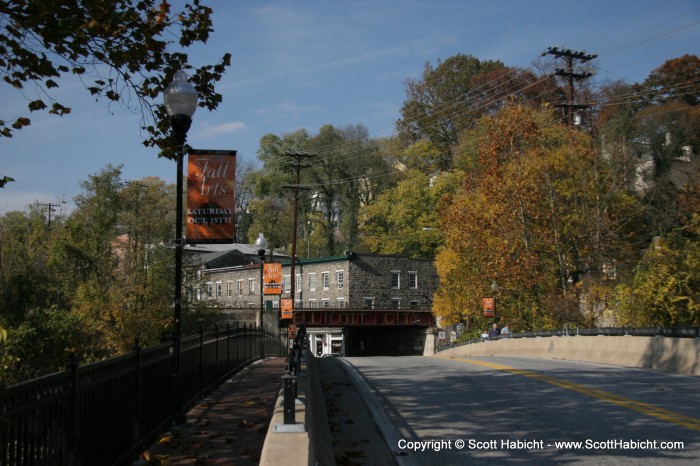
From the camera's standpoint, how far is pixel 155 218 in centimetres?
5844

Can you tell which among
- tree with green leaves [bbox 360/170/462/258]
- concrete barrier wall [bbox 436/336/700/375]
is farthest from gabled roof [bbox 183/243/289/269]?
concrete barrier wall [bbox 436/336/700/375]

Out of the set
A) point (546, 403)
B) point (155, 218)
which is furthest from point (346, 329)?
point (546, 403)

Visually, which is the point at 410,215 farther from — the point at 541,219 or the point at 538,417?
the point at 538,417

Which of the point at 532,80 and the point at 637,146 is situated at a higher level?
the point at 532,80

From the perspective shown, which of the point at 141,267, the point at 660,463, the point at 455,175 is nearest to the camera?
the point at 660,463

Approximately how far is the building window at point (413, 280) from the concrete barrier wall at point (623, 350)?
44519 mm

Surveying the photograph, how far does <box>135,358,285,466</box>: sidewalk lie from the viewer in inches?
326

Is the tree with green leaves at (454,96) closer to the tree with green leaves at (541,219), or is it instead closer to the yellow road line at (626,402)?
the tree with green leaves at (541,219)

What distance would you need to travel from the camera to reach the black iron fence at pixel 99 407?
546 centimetres

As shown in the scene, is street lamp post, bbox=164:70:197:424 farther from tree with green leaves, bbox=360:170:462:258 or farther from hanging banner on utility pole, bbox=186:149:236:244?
tree with green leaves, bbox=360:170:462:258

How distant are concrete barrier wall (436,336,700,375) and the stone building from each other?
40.0 m

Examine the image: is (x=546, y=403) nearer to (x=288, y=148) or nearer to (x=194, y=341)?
(x=194, y=341)

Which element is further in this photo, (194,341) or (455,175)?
(455,175)

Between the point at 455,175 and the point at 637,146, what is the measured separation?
21538 mm
